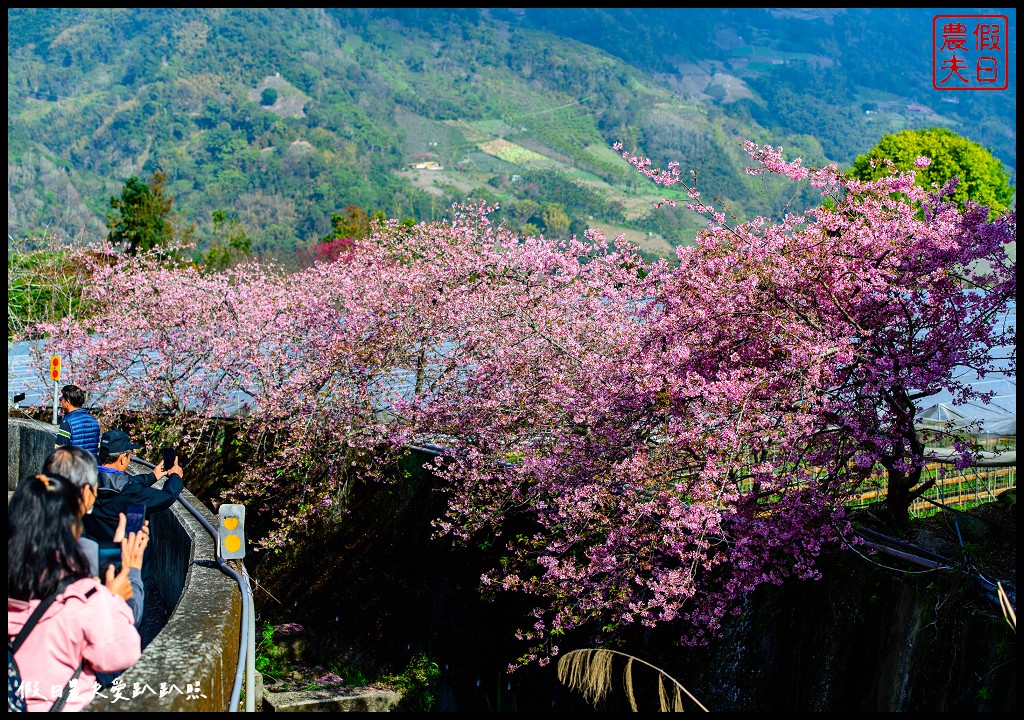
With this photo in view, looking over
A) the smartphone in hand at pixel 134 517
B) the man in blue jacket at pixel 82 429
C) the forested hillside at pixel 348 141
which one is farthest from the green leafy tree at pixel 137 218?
the forested hillside at pixel 348 141

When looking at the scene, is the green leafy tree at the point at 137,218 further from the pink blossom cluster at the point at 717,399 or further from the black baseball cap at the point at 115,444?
the black baseball cap at the point at 115,444

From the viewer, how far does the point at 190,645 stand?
4.44m

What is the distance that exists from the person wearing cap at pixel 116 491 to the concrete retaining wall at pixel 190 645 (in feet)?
1.77

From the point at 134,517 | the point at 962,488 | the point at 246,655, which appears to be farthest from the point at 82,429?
the point at 962,488

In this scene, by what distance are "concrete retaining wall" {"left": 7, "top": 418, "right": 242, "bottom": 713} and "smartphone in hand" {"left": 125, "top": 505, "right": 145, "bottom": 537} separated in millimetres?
454

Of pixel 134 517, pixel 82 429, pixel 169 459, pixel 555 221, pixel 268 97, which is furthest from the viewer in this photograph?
pixel 268 97

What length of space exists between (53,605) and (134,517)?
2.61 metres

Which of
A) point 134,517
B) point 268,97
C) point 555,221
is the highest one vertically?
point 268,97

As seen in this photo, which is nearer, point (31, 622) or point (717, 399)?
point (31, 622)

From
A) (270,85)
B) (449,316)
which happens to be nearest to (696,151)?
(270,85)

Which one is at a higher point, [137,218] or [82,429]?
[137,218]

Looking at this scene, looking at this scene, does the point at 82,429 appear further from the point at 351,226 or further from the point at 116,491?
the point at 351,226

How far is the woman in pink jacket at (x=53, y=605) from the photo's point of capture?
3.35 meters

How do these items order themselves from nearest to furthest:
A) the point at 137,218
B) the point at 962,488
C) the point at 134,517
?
1. the point at 134,517
2. the point at 962,488
3. the point at 137,218
